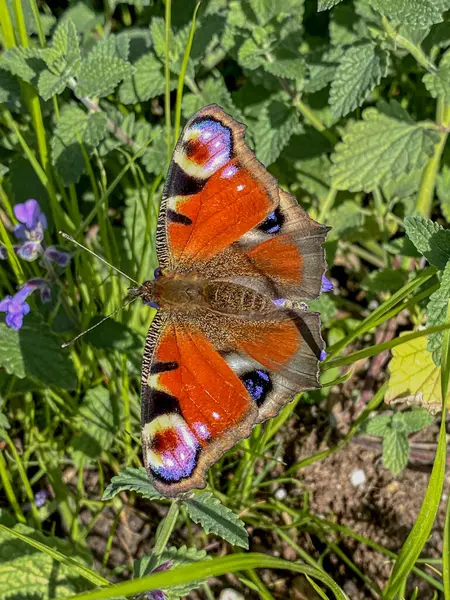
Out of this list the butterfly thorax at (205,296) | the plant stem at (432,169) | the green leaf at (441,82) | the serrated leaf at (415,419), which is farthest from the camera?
the plant stem at (432,169)

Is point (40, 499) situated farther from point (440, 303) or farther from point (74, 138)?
point (440, 303)

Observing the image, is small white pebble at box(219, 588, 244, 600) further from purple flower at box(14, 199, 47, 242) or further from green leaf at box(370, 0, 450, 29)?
green leaf at box(370, 0, 450, 29)

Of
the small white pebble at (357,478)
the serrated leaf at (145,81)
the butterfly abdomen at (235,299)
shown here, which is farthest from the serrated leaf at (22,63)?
the small white pebble at (357,478)

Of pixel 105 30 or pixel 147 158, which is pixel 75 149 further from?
pixel 105 30

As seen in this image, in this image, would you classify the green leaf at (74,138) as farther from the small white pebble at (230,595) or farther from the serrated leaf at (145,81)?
the small white pebble at (230,595)

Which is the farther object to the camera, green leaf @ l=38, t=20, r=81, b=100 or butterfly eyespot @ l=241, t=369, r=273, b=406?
green leaf @ l=38, t=20, r=81, b=100

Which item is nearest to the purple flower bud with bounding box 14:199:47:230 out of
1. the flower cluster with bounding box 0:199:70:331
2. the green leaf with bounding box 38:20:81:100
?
the flower cluster with bounding box 0:199:70:331
